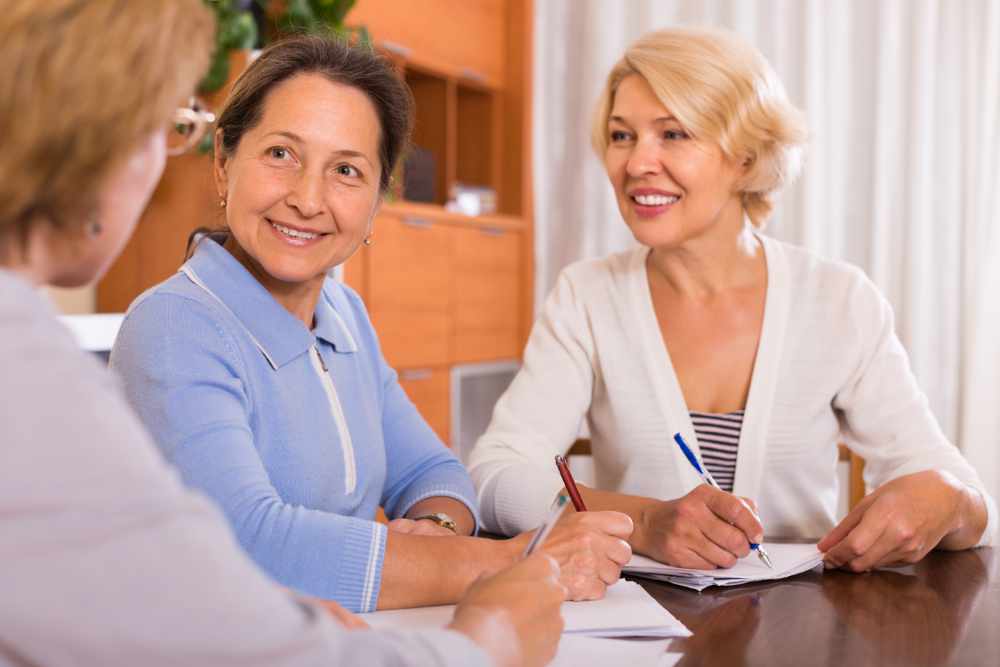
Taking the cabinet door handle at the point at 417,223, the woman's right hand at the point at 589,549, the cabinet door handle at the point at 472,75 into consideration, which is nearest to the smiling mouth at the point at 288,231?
the woman's right hand at the point at 589,549

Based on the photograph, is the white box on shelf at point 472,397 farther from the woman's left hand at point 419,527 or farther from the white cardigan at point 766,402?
the woman's left hand at point 419,527

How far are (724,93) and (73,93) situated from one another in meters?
1.37

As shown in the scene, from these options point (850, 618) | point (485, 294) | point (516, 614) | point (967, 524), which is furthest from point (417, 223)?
point (516, 614)

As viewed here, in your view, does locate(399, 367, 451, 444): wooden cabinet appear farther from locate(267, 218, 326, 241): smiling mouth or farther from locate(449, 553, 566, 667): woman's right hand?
locate(449, 553, 566, 667): woman's right hand

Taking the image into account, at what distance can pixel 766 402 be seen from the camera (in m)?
1.73

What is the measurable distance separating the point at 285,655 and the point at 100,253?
293mm

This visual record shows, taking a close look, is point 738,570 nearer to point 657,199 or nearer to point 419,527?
point 419,527

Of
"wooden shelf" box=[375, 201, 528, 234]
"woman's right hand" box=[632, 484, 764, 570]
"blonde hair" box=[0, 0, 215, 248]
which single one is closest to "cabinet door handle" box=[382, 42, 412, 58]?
"wooden shelf" box=[375, 201, 528, 234]

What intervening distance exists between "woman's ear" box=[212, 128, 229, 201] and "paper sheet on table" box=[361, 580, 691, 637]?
701 mm

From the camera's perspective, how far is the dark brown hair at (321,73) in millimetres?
1434

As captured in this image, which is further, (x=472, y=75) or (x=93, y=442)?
(x=472, y=75)

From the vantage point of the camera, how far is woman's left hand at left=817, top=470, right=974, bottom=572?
1.26 m

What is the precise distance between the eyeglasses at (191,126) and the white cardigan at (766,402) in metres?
1.46

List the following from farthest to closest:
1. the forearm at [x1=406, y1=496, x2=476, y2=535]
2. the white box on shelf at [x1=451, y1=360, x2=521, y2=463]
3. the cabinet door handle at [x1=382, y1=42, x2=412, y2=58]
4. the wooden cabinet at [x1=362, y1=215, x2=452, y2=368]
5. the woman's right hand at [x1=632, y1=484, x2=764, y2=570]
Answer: the white box on shelf at [x1=451, y1=360, x2=521, y2=463], the cabinet door handle at [x1=382, y1=42, x2=412, y2=58], the wooden cabinet at [x1=362, y1=215, x2=452, y2=368], the forearm at [x1=406, y1=496, x2=476, y2=535], the woman's right hand at [x1=632, y1=484, x2=764, y2=570]
